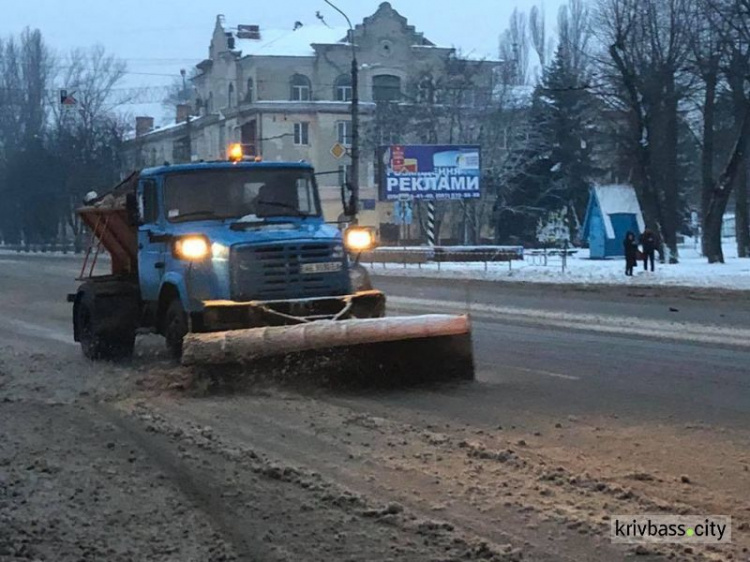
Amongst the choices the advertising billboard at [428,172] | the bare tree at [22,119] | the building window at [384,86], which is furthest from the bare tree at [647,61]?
the bare tree at [22,119]

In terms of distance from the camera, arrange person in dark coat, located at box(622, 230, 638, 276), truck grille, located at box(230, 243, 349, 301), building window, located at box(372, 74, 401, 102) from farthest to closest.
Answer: building window, located at box(372, 74, 401, 102) < person in dark coat, located at box(622, 230, 638, 276) < truck grille, located at box(230, 243, 349, 301)

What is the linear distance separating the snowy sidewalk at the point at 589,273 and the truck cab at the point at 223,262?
63.2 ft

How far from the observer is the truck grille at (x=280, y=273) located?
11633 mm

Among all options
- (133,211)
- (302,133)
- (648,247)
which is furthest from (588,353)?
(302,133)

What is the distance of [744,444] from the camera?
26.8 feet

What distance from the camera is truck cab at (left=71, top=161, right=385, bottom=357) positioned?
11.6m

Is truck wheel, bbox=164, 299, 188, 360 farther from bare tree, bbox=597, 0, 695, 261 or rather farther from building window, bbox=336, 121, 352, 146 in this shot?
building window, bbox=336, 121, 352, 146

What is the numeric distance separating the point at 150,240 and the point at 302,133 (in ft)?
202

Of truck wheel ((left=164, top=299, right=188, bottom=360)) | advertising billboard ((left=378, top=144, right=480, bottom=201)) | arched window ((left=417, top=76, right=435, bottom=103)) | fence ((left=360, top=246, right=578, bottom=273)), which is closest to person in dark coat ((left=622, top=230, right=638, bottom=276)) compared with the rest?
fence ((left=360, top=246, right=578, bottom=273))

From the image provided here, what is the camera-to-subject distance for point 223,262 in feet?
38.5

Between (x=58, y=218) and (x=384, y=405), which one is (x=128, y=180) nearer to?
(x=384, y=405)

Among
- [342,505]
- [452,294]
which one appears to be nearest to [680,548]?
[342,505]

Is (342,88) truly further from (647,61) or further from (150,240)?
(150,240)

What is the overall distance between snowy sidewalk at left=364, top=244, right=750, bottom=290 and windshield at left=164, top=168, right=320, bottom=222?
62.5 feet
